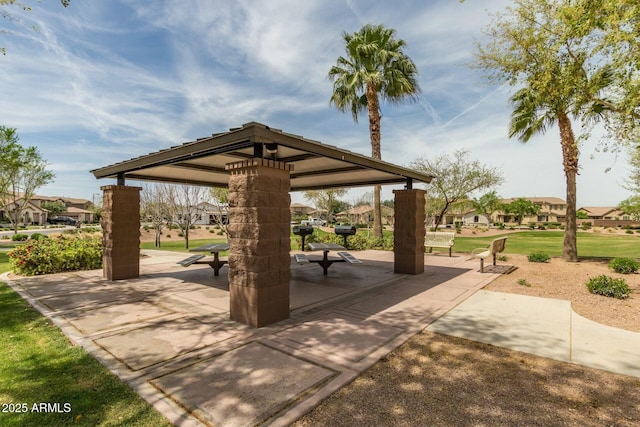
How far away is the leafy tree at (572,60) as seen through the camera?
261 inches

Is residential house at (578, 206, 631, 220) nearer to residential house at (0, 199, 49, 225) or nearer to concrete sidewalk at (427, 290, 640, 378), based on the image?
concrete sidewalk at (427, 290, 640, 378)

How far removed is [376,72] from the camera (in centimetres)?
1645

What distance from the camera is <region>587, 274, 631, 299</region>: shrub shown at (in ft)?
22.2

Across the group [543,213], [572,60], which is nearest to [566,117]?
[572,60]

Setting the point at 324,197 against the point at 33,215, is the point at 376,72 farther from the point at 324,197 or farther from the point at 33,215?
the point at 33,215

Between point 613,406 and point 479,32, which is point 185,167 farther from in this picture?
point 479,32

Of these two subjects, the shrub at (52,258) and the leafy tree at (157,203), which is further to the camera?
the leafy tree at (157,203)

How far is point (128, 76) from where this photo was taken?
35.0ft

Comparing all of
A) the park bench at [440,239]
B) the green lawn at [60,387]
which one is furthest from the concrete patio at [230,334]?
the park bench at [440,239]

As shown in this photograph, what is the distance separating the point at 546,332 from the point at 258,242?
15.6ft

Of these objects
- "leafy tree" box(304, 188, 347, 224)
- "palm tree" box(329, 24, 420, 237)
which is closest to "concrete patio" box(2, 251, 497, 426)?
"palm tree" box(329, 24, 420, 237)

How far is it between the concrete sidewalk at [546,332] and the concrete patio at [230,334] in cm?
53

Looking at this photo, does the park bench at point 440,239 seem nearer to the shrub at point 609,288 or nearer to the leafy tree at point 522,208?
the shrub at point 609,288

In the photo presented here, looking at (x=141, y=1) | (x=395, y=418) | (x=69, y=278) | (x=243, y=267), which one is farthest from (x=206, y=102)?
(x=395, y=418)
